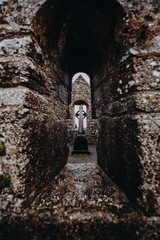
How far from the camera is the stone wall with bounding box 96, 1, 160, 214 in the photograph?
0.78 meters

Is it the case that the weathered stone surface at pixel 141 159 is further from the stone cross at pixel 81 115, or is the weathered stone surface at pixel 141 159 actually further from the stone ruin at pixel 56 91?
the stone cross at pixel 81 115

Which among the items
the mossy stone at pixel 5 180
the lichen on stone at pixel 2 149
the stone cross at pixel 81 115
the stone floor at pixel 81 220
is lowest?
the stone floor at pixel 81 220

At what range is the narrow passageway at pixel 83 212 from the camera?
731 mm

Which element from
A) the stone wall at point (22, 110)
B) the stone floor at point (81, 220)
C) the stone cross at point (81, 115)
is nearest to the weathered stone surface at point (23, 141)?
the stone wall at point (22, 110)

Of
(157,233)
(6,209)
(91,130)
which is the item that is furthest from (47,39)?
(91,130)

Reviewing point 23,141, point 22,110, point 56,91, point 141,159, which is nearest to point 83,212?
point 141,159

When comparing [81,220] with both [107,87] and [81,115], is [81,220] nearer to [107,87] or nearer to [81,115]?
[107,87]

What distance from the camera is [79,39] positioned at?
1410 mm

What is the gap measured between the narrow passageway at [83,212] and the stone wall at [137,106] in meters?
0.15

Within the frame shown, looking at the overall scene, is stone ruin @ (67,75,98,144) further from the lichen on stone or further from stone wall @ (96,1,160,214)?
the lichen on stone

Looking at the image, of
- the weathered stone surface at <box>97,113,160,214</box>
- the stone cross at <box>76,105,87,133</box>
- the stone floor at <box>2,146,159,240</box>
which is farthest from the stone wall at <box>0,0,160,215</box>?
the stone cross at <box>76,105,87,133</box>

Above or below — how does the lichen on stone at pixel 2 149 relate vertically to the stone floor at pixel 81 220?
above

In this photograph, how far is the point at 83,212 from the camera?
30.7 inches

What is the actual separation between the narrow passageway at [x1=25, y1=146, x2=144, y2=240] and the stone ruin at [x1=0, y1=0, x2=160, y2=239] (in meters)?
0.09
